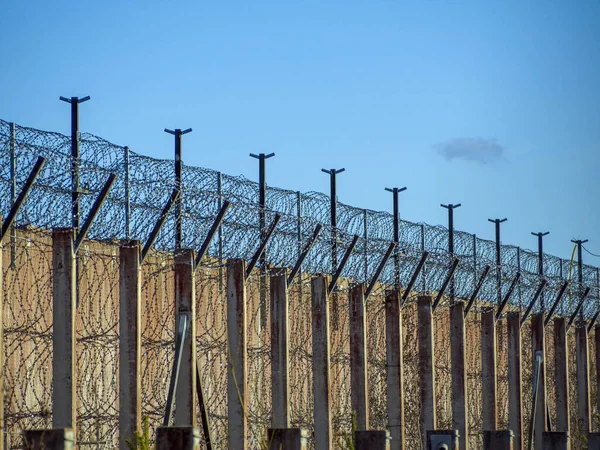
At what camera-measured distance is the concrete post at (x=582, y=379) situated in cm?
2770

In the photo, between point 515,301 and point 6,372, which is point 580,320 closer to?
point 515,301

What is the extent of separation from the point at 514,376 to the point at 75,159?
13.0 meters

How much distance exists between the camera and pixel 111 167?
14.5 m

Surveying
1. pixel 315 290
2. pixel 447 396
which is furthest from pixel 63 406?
pixel 447 396

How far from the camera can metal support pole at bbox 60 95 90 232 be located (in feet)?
42.3

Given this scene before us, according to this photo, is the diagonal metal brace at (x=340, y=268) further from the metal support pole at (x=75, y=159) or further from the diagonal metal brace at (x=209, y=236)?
the metal support pole at (x=75, y=159)

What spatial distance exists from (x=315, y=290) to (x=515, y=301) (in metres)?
10.5

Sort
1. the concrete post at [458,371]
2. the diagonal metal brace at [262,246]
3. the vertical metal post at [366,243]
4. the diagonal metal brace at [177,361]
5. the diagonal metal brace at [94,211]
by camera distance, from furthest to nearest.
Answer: the concrete post at [458,371] → the vertical metal post at [366,243] → the diagonal metal brace at [262,246] → the diagonal metal brace at [177,361] → the diagonal metal brace at [94,211]

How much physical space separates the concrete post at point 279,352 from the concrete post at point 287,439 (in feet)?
4.95

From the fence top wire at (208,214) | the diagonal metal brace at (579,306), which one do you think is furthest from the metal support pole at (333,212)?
the diagonal metal brace at (579,306)

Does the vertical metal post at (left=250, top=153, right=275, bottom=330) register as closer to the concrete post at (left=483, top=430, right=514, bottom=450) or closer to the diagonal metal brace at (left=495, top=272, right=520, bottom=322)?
the concrete post at (left=483, top=430, right=514, bottom=450)

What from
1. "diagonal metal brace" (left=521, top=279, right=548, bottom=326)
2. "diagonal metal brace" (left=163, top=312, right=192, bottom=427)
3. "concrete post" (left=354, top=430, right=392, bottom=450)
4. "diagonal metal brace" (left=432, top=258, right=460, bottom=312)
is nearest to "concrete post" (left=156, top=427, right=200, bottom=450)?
"diagonal metal brace" (left=163, top=312, right=192, bottom=427)

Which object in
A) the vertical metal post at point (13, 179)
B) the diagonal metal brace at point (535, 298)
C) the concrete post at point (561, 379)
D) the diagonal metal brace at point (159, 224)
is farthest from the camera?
the concrete post at point (561, 379)

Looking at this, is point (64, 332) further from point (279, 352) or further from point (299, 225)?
point (299, 225)
